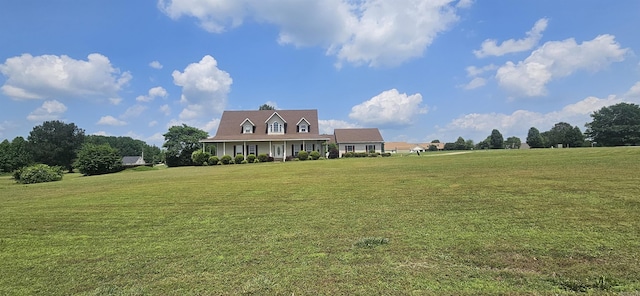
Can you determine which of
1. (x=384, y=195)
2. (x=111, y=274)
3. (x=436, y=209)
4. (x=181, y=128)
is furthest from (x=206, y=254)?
(x=181, y=128)

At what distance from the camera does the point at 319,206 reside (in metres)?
8.51

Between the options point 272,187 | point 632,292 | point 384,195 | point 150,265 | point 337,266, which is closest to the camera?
point 632,292

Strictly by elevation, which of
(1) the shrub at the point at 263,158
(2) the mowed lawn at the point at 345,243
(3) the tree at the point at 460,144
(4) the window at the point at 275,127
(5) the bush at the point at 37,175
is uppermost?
(4) the window at the point at 275,127

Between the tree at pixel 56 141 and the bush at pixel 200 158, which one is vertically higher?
the tree at pixel 56 141

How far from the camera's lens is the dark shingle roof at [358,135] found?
158 ft

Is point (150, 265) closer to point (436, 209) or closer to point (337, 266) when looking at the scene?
point (337, 266)

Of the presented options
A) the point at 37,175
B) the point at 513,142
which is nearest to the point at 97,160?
the point at 37,175

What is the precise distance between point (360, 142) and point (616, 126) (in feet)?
179

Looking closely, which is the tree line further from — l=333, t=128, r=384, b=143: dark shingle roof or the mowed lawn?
the mowed lawn

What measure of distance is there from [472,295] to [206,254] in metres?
3.90

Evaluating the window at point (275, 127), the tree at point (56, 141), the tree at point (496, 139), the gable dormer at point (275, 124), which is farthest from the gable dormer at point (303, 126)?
the tree at point (496, 139)

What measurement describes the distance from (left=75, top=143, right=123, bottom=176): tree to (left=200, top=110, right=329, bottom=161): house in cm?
990

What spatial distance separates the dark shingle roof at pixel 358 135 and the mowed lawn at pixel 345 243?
126 feet

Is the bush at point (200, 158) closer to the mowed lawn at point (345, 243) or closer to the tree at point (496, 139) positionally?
the mowed lawn at point (345, 243)
